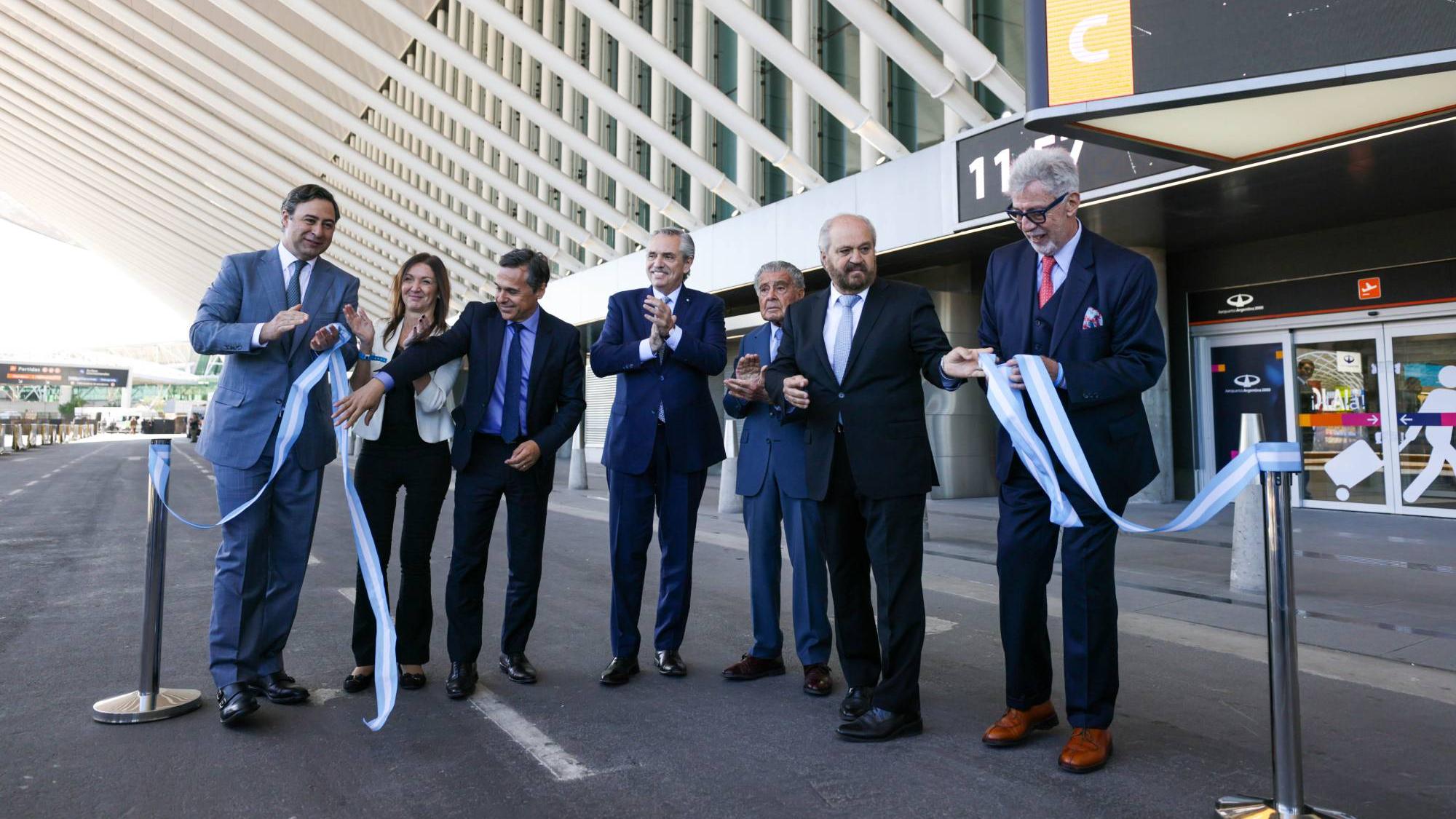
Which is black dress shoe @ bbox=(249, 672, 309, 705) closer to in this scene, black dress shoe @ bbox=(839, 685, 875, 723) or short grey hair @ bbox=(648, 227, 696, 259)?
Answer: black dress shoe @ bbox=(839, 685, 875, 723)

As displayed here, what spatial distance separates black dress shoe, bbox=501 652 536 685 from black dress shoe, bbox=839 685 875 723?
4.77 feet

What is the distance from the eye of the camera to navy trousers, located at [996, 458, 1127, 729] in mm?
3143

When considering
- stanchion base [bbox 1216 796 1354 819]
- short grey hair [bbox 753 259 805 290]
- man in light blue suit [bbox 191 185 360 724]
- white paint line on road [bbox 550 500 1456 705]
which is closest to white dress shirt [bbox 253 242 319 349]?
man in light blue suit [bbox 191 185 360 724]

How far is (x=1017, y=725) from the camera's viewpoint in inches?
131

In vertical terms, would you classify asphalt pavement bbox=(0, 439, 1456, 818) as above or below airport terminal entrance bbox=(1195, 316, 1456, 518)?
below

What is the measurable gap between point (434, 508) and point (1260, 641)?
4.39 m

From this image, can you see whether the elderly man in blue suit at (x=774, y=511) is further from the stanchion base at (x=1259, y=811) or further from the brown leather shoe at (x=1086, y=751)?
the stanchion base at (x=1259, y=811)

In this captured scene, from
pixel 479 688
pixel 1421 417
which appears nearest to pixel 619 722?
pixel 479 688

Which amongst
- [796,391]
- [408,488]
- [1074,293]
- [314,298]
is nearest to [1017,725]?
[796,391]

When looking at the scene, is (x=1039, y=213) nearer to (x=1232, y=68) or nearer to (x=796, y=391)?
(x=796, y=391)

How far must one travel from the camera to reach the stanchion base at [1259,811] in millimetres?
2611

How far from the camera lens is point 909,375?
12.0 feet

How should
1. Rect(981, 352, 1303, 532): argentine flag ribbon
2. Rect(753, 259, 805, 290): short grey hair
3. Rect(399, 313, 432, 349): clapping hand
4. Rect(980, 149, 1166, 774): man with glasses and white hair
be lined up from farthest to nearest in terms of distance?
Rect(753, 259, 805, 290): short grey hair → Rect(399, 313, 432, 349): clapping hand → Rect(980, 149, 1166, 774): man with glasses and white hair → Rect(981, 352, 1303, 532): argentine flag ribbon

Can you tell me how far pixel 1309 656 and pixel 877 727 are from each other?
9.01ft
